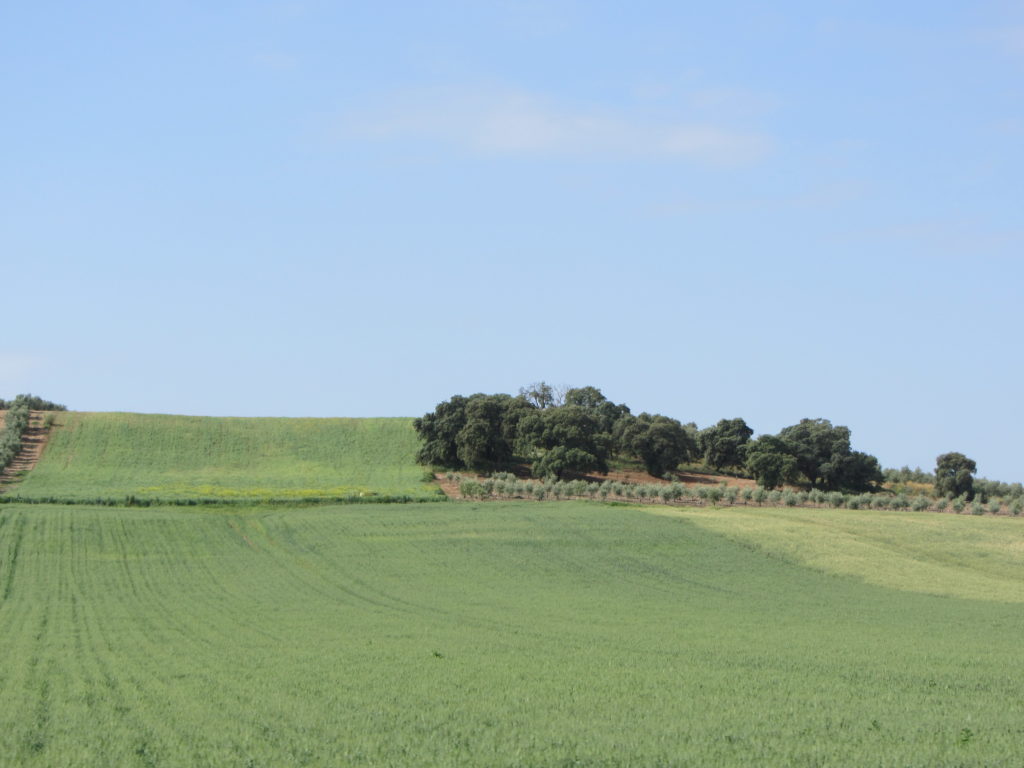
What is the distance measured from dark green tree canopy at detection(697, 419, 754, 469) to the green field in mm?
45754

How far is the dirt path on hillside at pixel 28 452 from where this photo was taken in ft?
278

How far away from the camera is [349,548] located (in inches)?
2116

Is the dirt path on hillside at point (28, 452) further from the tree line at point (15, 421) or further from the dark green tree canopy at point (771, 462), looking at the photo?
the dark green tree canopy at point (771, 462)

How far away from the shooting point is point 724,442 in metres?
108

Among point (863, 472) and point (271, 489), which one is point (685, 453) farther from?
point (271, 489)

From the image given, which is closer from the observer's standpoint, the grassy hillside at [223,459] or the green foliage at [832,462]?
the grassy hillside at [223,459]

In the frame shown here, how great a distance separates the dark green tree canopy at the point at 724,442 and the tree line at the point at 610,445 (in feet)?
0.34

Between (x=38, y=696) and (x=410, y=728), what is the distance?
810 centimetres

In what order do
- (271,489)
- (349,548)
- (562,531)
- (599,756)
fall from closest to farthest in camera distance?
(599,756), (349,548), (562,531), (271,489)

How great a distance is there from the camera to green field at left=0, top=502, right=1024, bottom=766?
51.9 ft

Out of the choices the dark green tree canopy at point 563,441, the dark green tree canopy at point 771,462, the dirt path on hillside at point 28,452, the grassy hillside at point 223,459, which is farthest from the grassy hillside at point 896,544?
the dirt path on hillside at point 28,452

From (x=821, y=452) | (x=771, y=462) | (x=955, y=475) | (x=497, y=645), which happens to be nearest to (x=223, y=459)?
(x=771, y=462)

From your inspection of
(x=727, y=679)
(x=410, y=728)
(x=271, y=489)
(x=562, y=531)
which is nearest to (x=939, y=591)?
(x=562, y=531)

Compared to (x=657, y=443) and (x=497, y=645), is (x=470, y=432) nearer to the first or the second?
(x=657, y=443)
